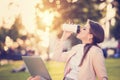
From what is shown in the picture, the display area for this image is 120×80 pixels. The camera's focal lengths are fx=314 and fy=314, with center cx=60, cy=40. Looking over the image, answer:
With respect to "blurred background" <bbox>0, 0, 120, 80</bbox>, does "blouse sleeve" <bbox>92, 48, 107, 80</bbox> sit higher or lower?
lower

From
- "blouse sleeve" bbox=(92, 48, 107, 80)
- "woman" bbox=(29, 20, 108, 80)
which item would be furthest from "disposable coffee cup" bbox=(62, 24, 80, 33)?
"blouse sleeve" bbox=(92, 48, 107, 80)

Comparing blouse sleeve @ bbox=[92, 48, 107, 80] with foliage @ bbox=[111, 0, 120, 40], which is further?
foliage @ bbox=[111, 0, 120, 40]

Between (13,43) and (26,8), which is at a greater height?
(26,8)

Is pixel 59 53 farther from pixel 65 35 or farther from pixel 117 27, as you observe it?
pixel 117 27

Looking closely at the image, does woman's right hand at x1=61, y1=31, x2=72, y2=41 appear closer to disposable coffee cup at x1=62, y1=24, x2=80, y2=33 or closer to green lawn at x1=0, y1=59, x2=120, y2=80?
disposable coffee cup at x1=62, y1=24, x2=80, y2=33

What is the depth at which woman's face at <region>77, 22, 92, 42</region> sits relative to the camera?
2.17 meters

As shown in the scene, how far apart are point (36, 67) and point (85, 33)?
41 cm

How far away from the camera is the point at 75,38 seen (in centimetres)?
218

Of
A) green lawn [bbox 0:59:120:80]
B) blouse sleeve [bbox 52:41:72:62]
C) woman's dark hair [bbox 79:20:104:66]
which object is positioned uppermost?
woman's dark hair [bbox 79:20:104:66]

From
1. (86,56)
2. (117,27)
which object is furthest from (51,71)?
(117,27)

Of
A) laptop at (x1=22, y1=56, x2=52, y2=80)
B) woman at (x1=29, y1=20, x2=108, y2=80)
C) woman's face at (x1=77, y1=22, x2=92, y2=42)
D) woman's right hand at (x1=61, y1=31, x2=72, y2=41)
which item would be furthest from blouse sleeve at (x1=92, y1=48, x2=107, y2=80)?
laptop at (x1=22, y1=56, x2=52, y2=80)

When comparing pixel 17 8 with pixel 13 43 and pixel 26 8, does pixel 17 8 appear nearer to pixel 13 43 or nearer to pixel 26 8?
pixel 26 8

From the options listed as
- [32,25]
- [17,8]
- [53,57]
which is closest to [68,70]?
[53,57]

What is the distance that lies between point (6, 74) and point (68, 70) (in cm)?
43
